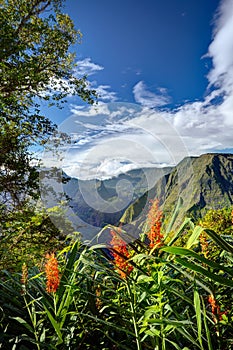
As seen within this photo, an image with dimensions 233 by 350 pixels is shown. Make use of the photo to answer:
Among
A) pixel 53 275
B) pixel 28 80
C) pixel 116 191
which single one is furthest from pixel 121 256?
pixel 28 80

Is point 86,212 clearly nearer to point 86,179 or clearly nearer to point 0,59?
point 86,179

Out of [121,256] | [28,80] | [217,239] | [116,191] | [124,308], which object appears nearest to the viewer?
[217,239]

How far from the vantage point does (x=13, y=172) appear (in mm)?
A: 6246

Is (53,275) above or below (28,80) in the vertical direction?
below

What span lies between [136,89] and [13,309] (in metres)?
4.33

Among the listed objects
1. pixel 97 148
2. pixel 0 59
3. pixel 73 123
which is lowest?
pixel 97 148

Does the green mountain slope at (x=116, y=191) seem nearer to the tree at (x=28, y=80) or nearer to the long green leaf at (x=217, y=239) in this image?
the long green leaf at (x=217, y=239)

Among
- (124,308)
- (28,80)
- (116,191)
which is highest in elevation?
(28,80)

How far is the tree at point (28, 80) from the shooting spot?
6.15 m

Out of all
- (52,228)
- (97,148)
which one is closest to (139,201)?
(97,148)

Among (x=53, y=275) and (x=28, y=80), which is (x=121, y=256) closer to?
(x=53, y=275)

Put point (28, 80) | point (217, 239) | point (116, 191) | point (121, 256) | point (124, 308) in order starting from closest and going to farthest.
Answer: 1. point (217, 239)
2. point (121, 256)
3. point (124, 308)
4. point (116, 191)
5. point (28, 80)

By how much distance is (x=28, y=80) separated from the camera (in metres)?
6.61

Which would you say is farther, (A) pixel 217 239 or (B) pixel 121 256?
(B) pixel 121 256
